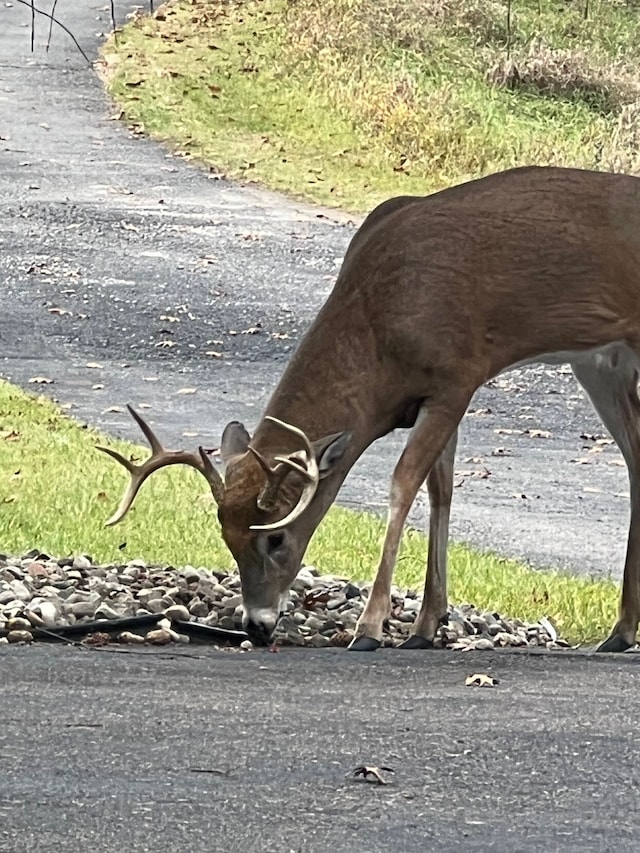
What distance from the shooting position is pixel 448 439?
8906 mm

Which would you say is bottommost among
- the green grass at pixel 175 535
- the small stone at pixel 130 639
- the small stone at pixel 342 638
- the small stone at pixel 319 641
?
the green grass at pixel 175 535

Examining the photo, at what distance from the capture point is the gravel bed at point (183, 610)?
895 cm

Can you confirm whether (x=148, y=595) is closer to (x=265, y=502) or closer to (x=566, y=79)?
(x=265, y=502)

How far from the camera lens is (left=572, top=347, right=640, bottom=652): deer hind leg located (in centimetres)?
931

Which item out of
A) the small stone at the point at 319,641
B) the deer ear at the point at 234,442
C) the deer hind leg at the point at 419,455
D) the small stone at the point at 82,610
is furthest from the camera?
the small stone at the point at 82,610

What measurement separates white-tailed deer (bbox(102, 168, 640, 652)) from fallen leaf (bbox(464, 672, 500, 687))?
82 cm

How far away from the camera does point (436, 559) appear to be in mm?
9227

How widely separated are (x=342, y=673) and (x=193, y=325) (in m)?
10.7

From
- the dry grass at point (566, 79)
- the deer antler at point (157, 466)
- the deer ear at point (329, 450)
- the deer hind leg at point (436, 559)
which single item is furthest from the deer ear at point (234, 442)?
the dry grass at point (566, 79)

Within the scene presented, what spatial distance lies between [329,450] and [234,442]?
0.46 meters

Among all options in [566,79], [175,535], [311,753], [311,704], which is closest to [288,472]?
[311,704]

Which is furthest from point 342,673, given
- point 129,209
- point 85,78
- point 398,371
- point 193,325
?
point 85,78

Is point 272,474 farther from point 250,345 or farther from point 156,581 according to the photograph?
point 250,345

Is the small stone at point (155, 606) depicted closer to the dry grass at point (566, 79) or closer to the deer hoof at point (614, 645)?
the deer hoof at point (614, 645)
